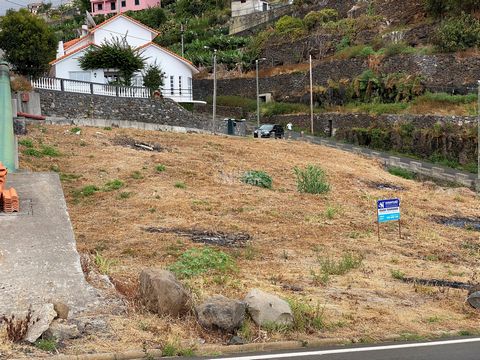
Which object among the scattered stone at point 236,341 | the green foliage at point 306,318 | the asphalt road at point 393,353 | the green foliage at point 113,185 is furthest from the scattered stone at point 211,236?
the asphalt road at point 393,353

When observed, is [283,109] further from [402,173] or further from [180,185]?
[180,185]

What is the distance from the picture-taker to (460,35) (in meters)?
51.7

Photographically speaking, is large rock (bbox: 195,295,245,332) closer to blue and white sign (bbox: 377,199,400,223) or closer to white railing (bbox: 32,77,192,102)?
blue and white sign (bbox: 377,199,400,223)

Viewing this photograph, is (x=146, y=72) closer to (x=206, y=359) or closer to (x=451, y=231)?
(x=451, y=231)

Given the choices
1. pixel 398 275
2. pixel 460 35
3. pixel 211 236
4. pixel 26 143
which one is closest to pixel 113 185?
pixel 26 143

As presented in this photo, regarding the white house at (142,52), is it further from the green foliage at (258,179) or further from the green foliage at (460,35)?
the green foliage at (258,179)

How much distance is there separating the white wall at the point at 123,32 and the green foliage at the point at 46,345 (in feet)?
133

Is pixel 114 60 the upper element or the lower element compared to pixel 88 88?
upper

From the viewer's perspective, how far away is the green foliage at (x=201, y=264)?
11680mm

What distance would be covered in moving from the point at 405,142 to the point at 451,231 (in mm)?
26878

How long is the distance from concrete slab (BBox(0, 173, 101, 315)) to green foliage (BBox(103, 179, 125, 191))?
17.1 feet

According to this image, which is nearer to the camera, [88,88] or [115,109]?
[88,88]

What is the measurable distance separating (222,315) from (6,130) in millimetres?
11554

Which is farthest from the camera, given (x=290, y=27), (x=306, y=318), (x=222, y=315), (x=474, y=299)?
(x=290, y=27)
